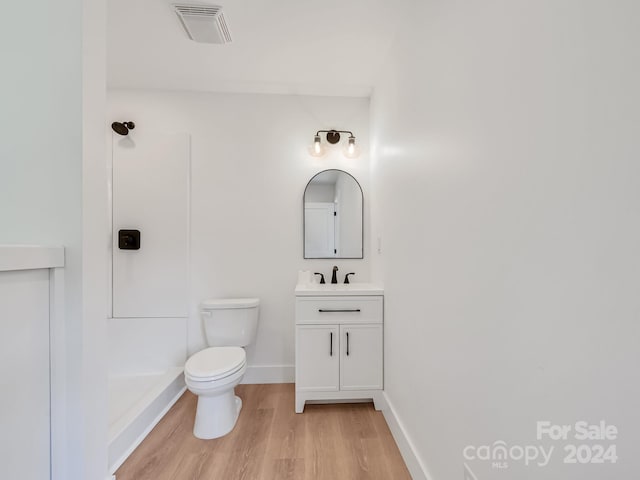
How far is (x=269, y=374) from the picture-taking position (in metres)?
2.38

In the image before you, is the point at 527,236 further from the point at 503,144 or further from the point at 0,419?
the point at 0,419

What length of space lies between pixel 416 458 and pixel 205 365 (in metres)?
1.27

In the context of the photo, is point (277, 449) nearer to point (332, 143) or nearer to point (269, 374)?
point (269, 374)

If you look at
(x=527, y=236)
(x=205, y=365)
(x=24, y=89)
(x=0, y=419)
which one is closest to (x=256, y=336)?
(x=205, y=365)

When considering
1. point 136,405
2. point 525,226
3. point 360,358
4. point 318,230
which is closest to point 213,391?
point 136,405

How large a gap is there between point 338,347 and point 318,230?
3.21 ft

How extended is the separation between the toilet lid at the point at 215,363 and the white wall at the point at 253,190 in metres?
0.49

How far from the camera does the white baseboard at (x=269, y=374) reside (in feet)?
7.79

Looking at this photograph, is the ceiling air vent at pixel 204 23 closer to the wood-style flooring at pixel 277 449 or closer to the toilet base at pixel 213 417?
the toilet base at pixel 213 417

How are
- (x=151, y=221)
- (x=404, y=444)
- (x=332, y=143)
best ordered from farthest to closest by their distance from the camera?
(x=332, y=143) < (x=151, y=221) < (x=404, y=444)

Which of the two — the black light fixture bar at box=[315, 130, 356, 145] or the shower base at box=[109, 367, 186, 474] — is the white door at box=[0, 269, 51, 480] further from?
the black light fixture bar at box=[315, 130, 356, 145]

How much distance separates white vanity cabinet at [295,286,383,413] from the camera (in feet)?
6.31

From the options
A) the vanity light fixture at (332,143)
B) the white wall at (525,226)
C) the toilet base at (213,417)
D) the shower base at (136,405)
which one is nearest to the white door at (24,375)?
the shower base at (136,405)

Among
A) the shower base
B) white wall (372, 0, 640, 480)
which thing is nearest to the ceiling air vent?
white wall (372, 0, 640, 480)
